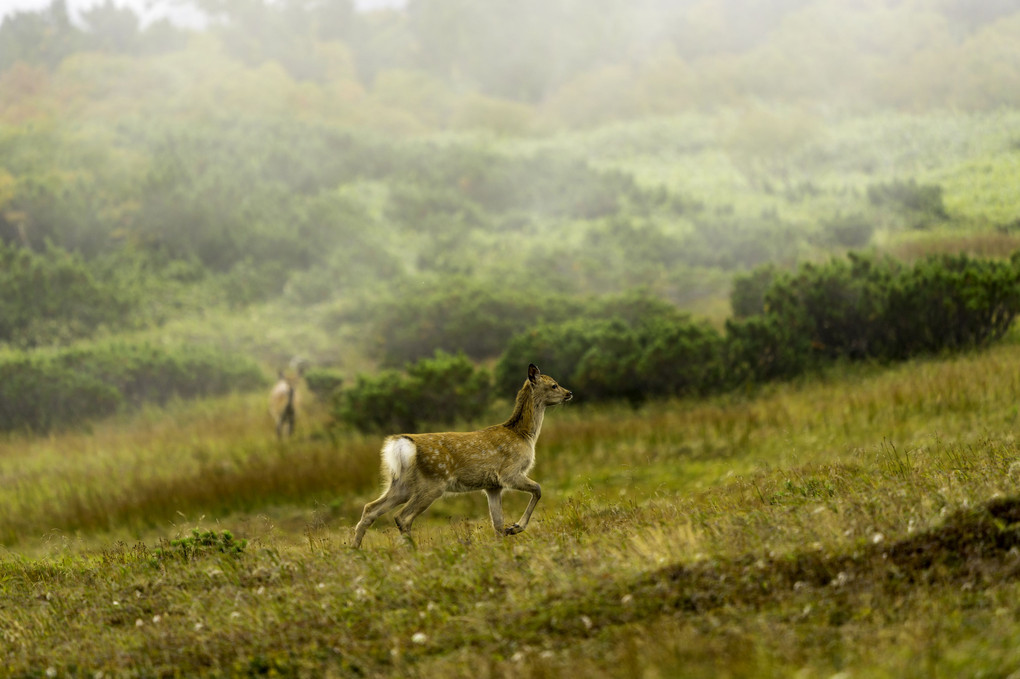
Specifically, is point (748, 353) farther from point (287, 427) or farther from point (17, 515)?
point (17, 515)

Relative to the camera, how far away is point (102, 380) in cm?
2123

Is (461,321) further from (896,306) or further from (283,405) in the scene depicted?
(896,306)

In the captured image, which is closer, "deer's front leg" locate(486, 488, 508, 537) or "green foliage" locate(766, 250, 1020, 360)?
"deer's front leg" locate(486, 488, 508, 537)

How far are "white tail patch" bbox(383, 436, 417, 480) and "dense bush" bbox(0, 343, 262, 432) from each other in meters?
16.5

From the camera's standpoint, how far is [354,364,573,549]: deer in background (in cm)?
681

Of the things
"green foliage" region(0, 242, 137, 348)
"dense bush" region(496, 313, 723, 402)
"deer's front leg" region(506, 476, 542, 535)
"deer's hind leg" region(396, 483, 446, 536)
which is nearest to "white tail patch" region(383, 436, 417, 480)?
"deer's hind leg" region(396, 483, 446, 536)

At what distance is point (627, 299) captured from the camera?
70.8ft

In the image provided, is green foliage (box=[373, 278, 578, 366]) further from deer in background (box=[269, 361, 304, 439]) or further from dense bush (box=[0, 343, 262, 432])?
deer in background (box=[269, 361, 304, 439])

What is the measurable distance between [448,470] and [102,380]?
1757cm

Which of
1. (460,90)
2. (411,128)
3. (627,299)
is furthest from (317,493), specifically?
(460,90)

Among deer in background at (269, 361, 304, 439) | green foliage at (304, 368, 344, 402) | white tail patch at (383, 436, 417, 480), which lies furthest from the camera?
green foliage at (304, 368, 344, 402)

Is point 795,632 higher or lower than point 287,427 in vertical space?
higher

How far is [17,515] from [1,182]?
27715mm

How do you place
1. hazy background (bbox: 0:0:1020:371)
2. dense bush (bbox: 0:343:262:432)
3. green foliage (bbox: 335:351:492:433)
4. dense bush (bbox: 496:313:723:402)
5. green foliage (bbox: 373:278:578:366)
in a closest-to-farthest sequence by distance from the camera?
green foliage (bbox: 335:351:492:433) → dense bush (bbox: 496:313:723:402) → dense bush (bbox: 0:343:262:432) → green foliage (bbox: 373:278:578:366) → hazy background (bbox: 0:0:1020:371)
